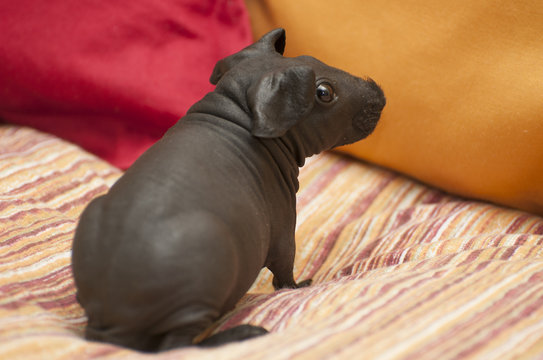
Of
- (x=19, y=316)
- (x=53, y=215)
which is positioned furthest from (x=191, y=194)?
(x=53, y=215)

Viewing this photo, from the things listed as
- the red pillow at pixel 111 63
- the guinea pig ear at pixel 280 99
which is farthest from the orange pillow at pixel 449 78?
the guinea pig ear at pixel 280 99

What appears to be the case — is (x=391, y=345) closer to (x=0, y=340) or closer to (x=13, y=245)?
(x=0, y=340)

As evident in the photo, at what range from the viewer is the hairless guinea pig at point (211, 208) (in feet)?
3.37

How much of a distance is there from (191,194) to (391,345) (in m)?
0.48

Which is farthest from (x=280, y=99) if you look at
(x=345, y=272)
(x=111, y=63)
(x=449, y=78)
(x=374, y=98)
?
(x=111, y=63)

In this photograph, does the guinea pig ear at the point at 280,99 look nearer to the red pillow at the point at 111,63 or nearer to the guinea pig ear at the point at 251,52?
the guinea pig ear at the point at 251,52

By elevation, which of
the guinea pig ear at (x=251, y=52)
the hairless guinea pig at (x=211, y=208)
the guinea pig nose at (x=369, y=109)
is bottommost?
the hairless guinea pig at (x=211, y=208)

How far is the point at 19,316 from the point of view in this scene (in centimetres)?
114

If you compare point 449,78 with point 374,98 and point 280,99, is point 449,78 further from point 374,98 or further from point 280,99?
point 280,99

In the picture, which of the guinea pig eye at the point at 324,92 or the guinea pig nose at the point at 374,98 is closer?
the guinea pig eye at the point at 324,92

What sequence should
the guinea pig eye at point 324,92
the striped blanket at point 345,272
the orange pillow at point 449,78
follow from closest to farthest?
1. the striped blanket at point 345,272
2. the guinea pig eye at point 324,92
3. the orange pillow at point 449,78

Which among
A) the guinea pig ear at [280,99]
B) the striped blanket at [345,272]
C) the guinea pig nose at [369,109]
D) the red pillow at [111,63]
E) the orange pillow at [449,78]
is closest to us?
the striped blanket at [345,272]

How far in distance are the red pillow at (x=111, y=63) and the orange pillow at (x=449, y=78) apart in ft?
1.17

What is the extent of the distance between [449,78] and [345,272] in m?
0.80
